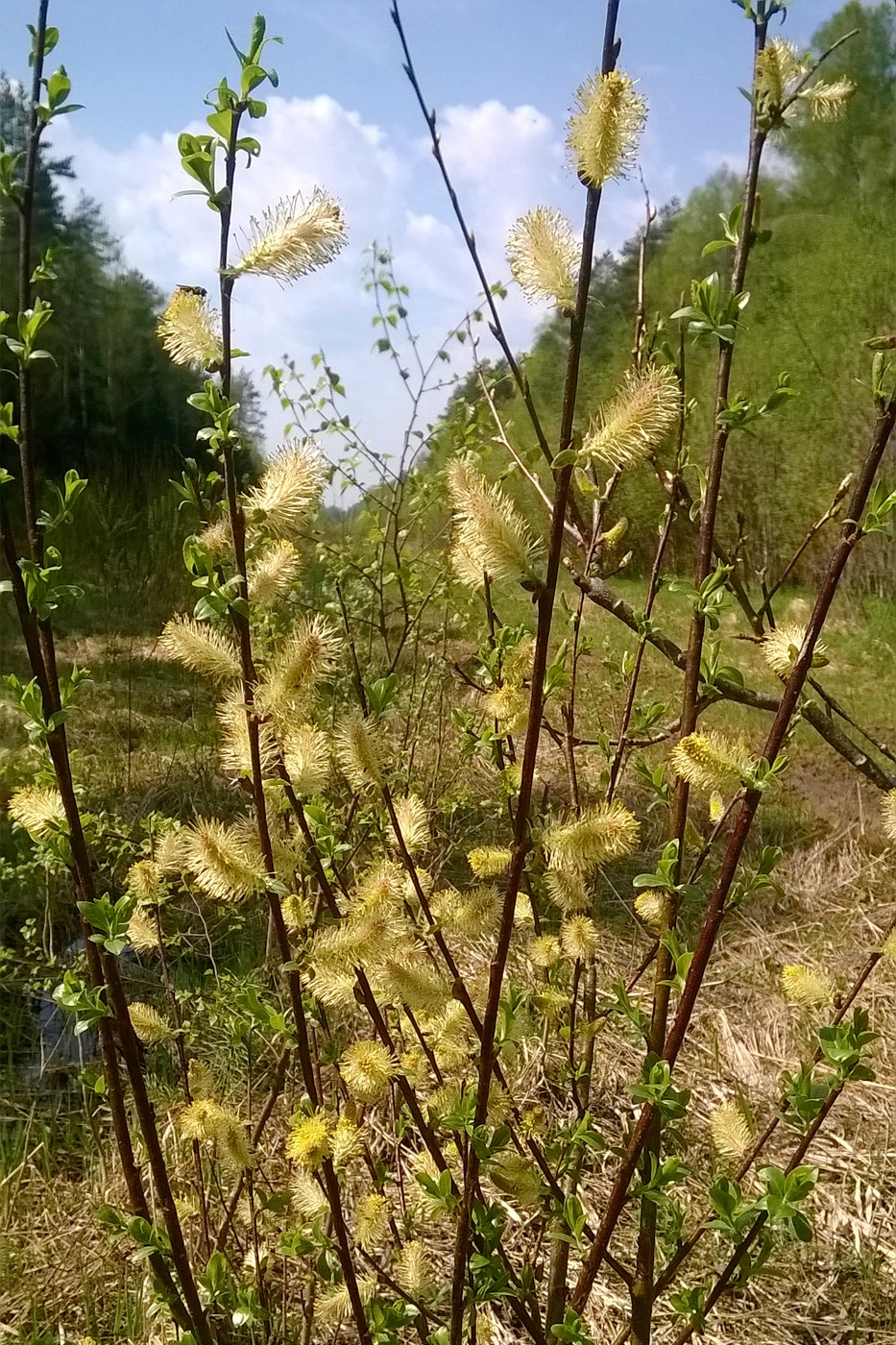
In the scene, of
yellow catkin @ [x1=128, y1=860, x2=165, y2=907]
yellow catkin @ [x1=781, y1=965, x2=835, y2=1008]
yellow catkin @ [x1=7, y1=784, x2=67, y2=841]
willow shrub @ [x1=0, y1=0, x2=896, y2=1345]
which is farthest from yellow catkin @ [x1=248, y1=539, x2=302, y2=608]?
yellow catkin @ [x1=781, y1=965, x2=835, y2=1008]

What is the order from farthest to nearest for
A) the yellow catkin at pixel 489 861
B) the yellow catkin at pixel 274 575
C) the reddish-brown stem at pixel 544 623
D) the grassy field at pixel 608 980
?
1. the grassy field at pixel 608 980
2. the yellow catkin at pixel 489 861
3. the yellow catkin at pixel 274 575
4. the reddish-brown stem at pixel 544 623

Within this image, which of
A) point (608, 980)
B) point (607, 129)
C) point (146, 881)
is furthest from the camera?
point (608, 980)

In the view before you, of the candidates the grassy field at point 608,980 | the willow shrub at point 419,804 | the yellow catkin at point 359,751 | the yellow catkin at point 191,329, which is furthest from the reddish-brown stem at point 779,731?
the yellow catkin at point 191,329

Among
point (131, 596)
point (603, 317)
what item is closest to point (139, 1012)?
point (131, 596)

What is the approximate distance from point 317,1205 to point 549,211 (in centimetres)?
70

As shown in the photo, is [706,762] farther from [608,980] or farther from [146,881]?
[608,980]

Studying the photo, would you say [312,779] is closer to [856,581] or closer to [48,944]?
[48,944]

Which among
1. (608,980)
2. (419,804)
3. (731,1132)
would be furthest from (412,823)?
(608,980)

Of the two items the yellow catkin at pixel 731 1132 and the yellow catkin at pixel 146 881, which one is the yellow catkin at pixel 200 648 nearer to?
the yellow catkin at pixel 146 881

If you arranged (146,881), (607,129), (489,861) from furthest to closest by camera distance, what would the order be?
(146,881), (489,861), (607,129)

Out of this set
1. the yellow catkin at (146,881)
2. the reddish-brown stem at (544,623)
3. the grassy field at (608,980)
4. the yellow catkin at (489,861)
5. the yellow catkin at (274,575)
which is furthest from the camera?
the grassy field at (608,980)

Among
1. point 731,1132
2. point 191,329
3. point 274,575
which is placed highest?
point 191,329

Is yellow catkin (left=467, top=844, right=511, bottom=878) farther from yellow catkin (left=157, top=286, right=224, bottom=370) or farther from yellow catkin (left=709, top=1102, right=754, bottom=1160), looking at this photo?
yellow catkin (left=157, top=286, right=224, bottom=370)

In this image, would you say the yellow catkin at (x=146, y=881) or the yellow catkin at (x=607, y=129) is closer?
Answer: the yellow catkin at (x=607, y=129)
